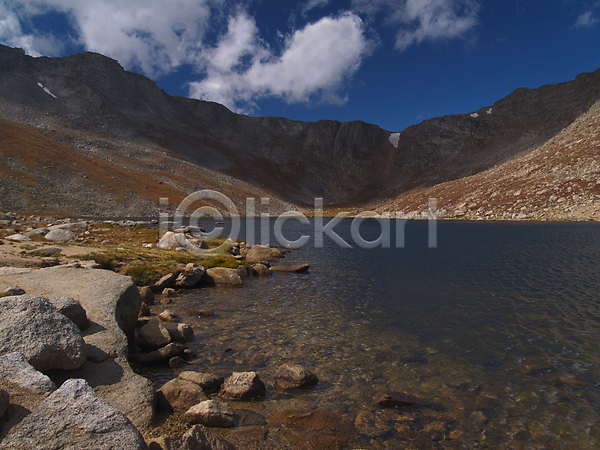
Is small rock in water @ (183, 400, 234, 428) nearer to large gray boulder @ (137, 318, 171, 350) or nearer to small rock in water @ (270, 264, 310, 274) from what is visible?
large gray boulder @ (137, 318, 171, 350)

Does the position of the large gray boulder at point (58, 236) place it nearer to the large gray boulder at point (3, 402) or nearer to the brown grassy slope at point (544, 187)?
the large gray boulder at point (3, 402)

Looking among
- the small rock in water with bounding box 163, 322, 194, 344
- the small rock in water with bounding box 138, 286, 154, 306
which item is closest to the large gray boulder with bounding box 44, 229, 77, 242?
the small rock in water with bounding box 138, 286, 154, 306

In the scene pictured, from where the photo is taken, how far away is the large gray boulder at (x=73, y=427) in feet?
20.2

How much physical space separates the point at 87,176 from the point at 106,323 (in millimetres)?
124826

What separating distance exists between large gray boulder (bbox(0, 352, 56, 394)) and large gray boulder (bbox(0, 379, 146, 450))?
1563 mm

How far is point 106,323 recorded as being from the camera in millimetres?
13500

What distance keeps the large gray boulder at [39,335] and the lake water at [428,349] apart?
435cm

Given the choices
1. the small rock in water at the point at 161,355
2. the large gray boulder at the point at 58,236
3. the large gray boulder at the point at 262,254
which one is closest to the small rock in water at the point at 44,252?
the large gray boulder at the point at 58,236

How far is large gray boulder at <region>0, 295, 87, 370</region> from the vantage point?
879 cm

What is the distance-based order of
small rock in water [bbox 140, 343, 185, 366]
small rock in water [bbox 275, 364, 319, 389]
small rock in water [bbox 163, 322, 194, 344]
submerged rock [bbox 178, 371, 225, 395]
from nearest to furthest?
submerged rock [bbox 178, 371, 225, 395] → small rock in water [bbox 275, 364, 319, 389] → small rock in water [bbox 140, 343, 185, 366] → small rock in water [bbox 163, 322, 194, 344]

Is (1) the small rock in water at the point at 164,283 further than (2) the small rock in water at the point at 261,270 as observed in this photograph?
No

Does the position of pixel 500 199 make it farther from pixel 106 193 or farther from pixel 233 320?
pixel 106 193

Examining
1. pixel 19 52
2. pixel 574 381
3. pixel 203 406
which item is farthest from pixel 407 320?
pixel 19 52

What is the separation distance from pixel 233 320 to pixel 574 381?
16.4 metres
